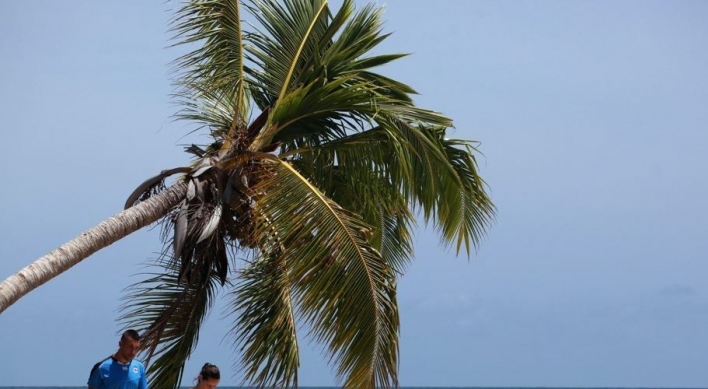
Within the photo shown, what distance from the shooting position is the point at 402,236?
16.1 m

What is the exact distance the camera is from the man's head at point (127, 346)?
9.93 m

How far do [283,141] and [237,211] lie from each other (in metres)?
1.10

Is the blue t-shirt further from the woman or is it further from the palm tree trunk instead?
the palm tree trunk

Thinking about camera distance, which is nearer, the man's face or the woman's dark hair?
the man's face

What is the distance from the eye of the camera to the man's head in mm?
9930

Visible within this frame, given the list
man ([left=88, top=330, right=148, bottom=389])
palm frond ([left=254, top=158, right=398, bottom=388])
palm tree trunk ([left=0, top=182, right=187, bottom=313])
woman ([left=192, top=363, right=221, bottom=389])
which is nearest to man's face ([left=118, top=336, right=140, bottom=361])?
man ([left=88, top=330, right=148, bottom=389])

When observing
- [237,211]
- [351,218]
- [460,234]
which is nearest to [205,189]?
[237,211]

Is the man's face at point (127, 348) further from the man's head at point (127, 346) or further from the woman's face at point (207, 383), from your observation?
the woman's face at point (207, 383)

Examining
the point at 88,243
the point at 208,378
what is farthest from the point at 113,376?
the point at 88,243

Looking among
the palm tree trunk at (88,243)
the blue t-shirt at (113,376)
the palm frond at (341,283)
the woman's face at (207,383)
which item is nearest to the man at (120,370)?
the blue t-shirt at (113,376)

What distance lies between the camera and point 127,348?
32.6ft

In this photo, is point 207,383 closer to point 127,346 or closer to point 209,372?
point 209,372

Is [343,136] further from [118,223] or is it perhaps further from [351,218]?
[118,223]

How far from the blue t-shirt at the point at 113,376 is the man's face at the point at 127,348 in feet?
0.27
